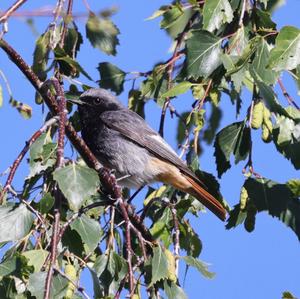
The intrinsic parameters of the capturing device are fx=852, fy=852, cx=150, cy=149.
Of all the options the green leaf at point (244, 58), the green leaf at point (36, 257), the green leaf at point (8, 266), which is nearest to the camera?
the green leaf at point (8, 266)

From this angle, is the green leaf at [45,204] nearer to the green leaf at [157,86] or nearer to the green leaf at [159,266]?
the green leaf at [159,266]

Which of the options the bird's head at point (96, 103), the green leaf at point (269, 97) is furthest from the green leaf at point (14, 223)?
the bird's head at point (96, 103)

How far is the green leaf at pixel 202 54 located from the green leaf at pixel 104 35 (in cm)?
75

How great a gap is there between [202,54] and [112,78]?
1.16 meters

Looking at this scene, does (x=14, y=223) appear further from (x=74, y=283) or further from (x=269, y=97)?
(x=269, y=97)

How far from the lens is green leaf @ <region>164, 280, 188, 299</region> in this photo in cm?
380

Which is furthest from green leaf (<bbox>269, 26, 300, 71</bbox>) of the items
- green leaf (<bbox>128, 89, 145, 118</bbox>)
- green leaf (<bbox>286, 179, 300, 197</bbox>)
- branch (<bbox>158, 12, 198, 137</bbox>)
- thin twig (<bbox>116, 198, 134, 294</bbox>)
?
green leaf (<bbox>128, 89, 145, 118</bbox>)

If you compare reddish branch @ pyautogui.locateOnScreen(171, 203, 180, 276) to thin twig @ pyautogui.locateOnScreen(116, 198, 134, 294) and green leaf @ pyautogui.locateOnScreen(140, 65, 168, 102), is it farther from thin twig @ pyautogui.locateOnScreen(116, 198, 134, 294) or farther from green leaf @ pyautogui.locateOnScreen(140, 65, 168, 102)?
green leaf @ pyautogui.locateOnScreen(140, 65, 168, 102)

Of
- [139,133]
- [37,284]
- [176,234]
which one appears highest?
[139,133]

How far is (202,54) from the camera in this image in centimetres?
447

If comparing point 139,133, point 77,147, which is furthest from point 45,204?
point 139,133

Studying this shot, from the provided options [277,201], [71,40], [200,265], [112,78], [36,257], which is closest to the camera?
[36,257]

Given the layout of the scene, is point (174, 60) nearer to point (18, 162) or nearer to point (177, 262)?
point (177, 262)

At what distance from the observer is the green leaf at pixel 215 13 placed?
4445 mm
